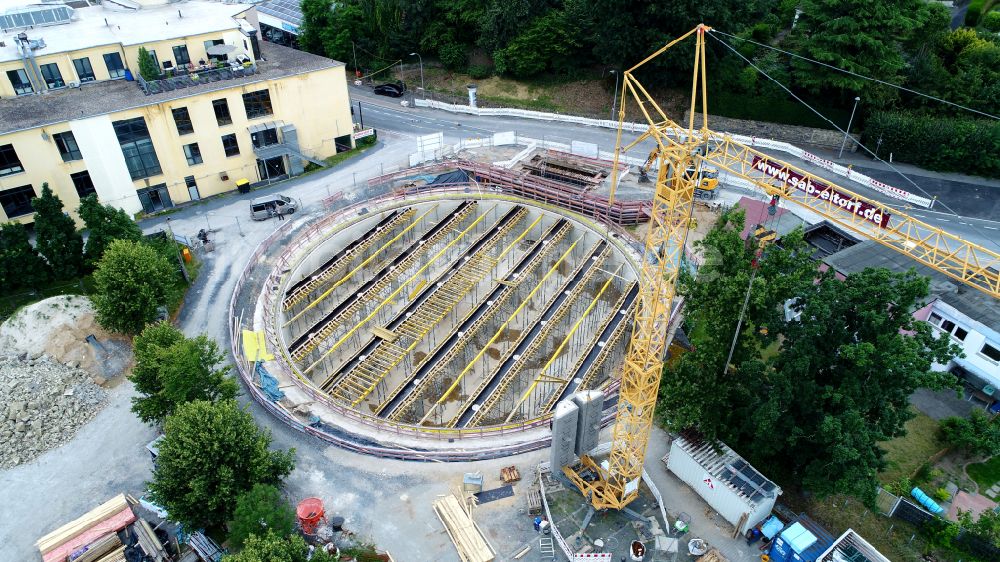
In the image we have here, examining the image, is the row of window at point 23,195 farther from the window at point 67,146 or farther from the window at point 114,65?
the window at point 114,65

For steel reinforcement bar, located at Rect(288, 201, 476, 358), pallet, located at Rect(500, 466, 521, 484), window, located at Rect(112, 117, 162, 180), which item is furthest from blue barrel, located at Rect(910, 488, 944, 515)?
window, located at Rect(112, 117, 162, 180)

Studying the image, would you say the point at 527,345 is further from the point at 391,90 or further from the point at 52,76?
the point at 391,90

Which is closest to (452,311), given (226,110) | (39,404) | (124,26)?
(39,404)

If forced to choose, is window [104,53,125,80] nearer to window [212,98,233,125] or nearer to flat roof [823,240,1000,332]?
window [212,98,233,125]

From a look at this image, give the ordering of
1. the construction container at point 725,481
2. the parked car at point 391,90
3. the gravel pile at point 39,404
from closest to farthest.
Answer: the construction container at point 725,481 → the gravel pile at point 39,404 → the parked car at point 391,90

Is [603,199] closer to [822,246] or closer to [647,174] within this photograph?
[647,174]

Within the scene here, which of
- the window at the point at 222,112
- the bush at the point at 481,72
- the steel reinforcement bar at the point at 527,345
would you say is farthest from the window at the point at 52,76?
the bush at the point at 481,72
